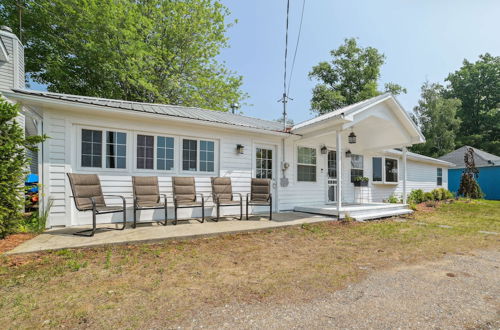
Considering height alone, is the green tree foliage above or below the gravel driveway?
above

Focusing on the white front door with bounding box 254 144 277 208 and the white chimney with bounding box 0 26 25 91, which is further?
the white front door with bounding box 254 144 277 208

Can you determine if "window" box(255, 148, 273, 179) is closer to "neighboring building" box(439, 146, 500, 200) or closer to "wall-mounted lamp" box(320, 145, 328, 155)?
"wall-mounted lamp" box(320, 145, 328, 155)

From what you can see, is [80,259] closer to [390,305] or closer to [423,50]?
[390,305]

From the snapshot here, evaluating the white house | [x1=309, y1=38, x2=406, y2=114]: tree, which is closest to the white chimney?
the white house

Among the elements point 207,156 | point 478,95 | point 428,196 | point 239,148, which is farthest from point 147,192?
point 478,95

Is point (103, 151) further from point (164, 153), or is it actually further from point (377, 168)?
point (377, 168)

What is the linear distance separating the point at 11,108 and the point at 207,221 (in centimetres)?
406

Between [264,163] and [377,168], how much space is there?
6.41m

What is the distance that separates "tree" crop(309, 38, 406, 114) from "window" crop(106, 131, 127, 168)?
2125 centimetres

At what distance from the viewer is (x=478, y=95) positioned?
28.0m

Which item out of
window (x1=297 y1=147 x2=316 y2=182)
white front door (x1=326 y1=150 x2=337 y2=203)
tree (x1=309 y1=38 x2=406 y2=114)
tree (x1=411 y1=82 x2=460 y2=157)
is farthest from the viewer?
tree (x1=309 y1=38 x2=406 y2=114)

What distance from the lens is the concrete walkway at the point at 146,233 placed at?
3.55 m

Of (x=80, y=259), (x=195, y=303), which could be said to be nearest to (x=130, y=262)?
(x=80, y=259)

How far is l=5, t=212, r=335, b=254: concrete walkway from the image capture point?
355cm
